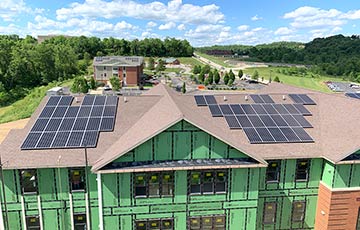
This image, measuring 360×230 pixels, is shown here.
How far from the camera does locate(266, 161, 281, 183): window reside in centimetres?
1845

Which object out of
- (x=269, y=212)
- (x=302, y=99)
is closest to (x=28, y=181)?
(x=269, y=212)

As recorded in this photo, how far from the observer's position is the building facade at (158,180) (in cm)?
1609

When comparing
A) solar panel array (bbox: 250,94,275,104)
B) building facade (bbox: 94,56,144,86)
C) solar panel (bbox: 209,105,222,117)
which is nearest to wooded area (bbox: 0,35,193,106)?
building facade (bbox: 94,56,144,86)

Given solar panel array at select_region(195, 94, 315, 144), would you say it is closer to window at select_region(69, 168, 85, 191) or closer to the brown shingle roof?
the brown shingle roof

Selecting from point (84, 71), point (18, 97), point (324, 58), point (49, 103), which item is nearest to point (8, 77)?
point (18, 97)

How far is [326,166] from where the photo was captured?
731 inches

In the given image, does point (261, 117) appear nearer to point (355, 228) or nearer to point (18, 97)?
point (355, 228)

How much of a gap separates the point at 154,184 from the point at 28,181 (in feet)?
22.0

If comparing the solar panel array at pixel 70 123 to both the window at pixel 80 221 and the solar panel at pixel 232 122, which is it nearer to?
the window at pixel 80 221

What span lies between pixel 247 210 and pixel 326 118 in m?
9.08

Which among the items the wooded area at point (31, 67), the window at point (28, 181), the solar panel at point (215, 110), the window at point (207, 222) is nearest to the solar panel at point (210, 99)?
the solar panel at point (215, 110)

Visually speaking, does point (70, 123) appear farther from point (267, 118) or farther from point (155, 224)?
point (267, 118)

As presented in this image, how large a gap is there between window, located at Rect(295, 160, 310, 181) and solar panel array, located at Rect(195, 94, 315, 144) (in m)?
1.33

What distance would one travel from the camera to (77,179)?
→ 54.7 ft
